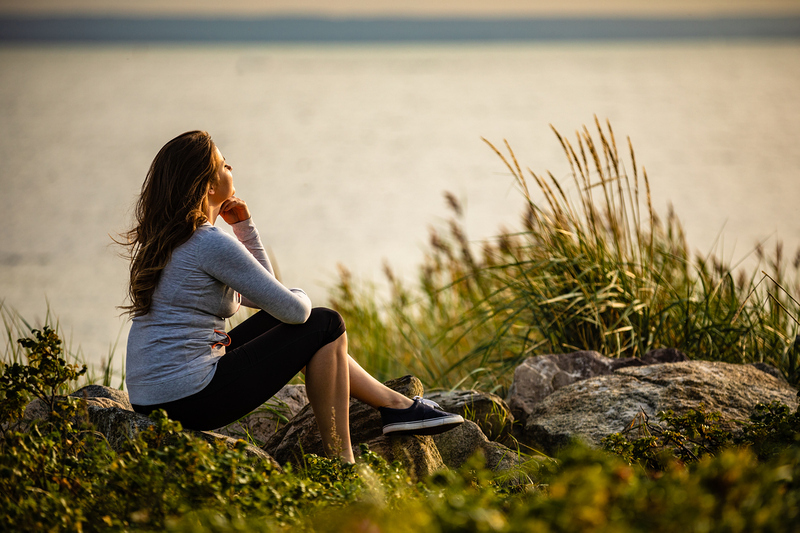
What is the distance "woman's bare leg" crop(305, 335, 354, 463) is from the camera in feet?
9.05

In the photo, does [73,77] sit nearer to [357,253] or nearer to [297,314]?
[357,253]

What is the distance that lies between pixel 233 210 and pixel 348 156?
1492cm

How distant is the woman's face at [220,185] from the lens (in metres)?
2.89

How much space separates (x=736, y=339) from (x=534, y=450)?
1.66 m

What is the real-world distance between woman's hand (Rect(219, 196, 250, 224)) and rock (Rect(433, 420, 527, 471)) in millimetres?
1306

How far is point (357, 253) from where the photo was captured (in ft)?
32.3

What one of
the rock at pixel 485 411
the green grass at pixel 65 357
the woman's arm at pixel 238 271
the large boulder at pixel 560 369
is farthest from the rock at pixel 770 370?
the green grass at pixel 65 357

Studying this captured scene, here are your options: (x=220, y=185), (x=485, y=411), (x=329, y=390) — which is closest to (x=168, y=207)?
(x=220, y=185)

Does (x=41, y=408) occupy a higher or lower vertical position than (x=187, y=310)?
lower

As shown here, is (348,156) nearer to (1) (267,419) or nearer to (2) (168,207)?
(1) (267,419)

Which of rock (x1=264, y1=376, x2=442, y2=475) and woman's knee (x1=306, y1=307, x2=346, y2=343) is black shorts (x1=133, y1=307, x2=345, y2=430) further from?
rock (x1=264, y1=376, x2=442, y2=475)

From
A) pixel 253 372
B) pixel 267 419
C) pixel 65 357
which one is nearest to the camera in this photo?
pixel 253 372

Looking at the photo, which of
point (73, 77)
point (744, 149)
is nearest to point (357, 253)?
point (744, 149)

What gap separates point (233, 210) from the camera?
3.12m
